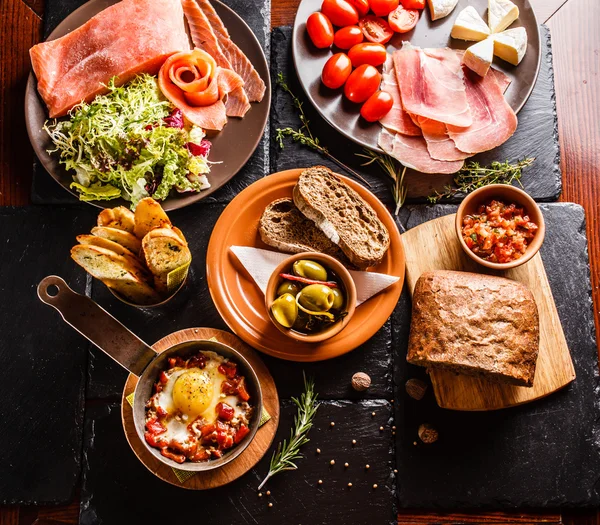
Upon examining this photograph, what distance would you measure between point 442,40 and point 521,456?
7.69 feet

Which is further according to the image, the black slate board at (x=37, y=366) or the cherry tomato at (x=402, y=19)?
the cherry tomato at (x=402, y=19)

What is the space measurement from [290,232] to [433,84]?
1150 mm

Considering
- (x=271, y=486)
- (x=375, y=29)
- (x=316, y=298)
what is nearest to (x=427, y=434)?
(x=271, y=486)

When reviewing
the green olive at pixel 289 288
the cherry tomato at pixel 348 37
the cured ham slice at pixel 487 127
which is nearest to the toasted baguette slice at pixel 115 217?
the green olive at pixel 289 288

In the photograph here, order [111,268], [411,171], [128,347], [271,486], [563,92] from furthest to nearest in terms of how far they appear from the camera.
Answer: [563,92], [411,171], [271,486], [128,347], [111,268]

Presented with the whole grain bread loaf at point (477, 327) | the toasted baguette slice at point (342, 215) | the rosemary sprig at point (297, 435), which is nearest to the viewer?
the whole grain bread loaf at point (477, 327)

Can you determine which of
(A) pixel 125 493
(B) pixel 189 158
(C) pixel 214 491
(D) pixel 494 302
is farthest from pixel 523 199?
(A) pixel 125 493

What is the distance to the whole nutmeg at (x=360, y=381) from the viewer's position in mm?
3346

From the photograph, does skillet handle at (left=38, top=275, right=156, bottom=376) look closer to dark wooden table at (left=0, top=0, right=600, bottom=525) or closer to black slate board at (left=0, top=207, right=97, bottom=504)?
black slate board at (left=0, top=207, right=97, bottom=504)

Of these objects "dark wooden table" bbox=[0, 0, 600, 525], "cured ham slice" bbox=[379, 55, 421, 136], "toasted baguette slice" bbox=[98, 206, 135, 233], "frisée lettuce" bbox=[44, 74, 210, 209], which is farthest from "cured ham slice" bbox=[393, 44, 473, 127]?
"toasted baguette slice" bbox=[98, 206, 135, 233]

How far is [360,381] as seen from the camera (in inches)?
132

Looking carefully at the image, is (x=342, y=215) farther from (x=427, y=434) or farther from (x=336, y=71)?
Result: (x=427, y=434)

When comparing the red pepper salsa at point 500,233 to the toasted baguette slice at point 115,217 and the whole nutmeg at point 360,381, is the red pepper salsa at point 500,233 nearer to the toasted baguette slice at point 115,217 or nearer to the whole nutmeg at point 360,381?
the whole nutmeg at point 360,381

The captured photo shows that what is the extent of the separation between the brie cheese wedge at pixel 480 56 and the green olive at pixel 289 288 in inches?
62.6
